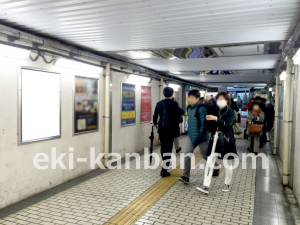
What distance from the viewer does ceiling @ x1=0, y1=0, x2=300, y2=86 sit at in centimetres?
284

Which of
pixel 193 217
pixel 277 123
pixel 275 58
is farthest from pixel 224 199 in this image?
pixel 277 123

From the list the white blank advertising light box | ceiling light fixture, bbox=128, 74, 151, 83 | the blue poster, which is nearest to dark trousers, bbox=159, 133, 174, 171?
the blue poster

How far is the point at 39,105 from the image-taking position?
4277 mm

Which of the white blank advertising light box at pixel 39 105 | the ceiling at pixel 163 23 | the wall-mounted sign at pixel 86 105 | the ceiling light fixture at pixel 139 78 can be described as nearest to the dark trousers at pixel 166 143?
the wall-mounted sign at pixel 86 105

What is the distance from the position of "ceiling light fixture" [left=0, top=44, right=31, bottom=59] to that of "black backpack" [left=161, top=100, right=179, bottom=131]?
2.74 metres

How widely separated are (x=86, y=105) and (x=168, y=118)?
1717 millimetres

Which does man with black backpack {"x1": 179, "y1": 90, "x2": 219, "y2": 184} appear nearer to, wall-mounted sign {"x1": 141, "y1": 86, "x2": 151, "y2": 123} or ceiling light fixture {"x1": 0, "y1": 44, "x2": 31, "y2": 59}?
ceiling light fixture {"x1": 0, "y1": 44, "x2": 31, "y2": 59}

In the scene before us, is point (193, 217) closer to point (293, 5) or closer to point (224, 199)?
point (224, 199)

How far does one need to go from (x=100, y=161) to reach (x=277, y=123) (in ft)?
17.6

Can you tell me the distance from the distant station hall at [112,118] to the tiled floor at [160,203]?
18mm

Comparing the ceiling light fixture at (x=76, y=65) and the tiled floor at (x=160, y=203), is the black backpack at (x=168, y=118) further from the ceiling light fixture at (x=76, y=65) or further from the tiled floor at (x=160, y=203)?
the ceiling light fixture at (x=76, y=65)

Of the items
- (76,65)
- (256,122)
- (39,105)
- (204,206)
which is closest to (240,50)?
(256,122)

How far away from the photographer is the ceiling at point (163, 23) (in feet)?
9.32

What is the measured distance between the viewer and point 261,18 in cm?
320
